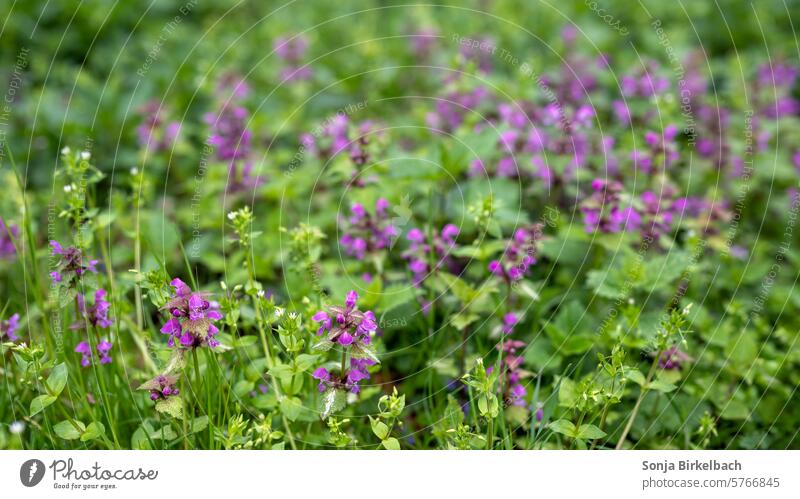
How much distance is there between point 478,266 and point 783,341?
141cm

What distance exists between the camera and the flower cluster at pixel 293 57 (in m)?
5.28

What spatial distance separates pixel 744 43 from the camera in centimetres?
608

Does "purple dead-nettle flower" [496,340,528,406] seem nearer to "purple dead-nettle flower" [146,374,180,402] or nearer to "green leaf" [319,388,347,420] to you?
"green leaf" [319,388,347,420]

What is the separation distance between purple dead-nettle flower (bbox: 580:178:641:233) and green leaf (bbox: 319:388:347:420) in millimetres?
1429

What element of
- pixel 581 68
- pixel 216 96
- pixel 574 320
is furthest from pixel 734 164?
pixel 216 96

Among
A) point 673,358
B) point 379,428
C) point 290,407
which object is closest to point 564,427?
point 673,358

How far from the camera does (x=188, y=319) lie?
240 cm

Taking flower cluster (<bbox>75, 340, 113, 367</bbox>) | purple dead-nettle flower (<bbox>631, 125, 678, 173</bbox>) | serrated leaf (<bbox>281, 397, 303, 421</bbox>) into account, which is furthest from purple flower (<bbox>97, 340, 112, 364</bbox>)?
purple dead-nettle flower (<bbox>631, 125, 678, 173</bbox>)

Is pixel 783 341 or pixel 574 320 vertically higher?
pixel 574 320

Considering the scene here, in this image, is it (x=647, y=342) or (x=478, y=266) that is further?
(x=478, y=266)

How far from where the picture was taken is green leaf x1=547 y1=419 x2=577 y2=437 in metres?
2.58

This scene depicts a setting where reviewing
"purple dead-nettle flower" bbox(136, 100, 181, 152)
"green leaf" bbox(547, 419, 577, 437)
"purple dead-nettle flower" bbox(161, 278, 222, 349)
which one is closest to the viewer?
"purple dead-nettle flower" bbox(161, 278, 222, 349)
